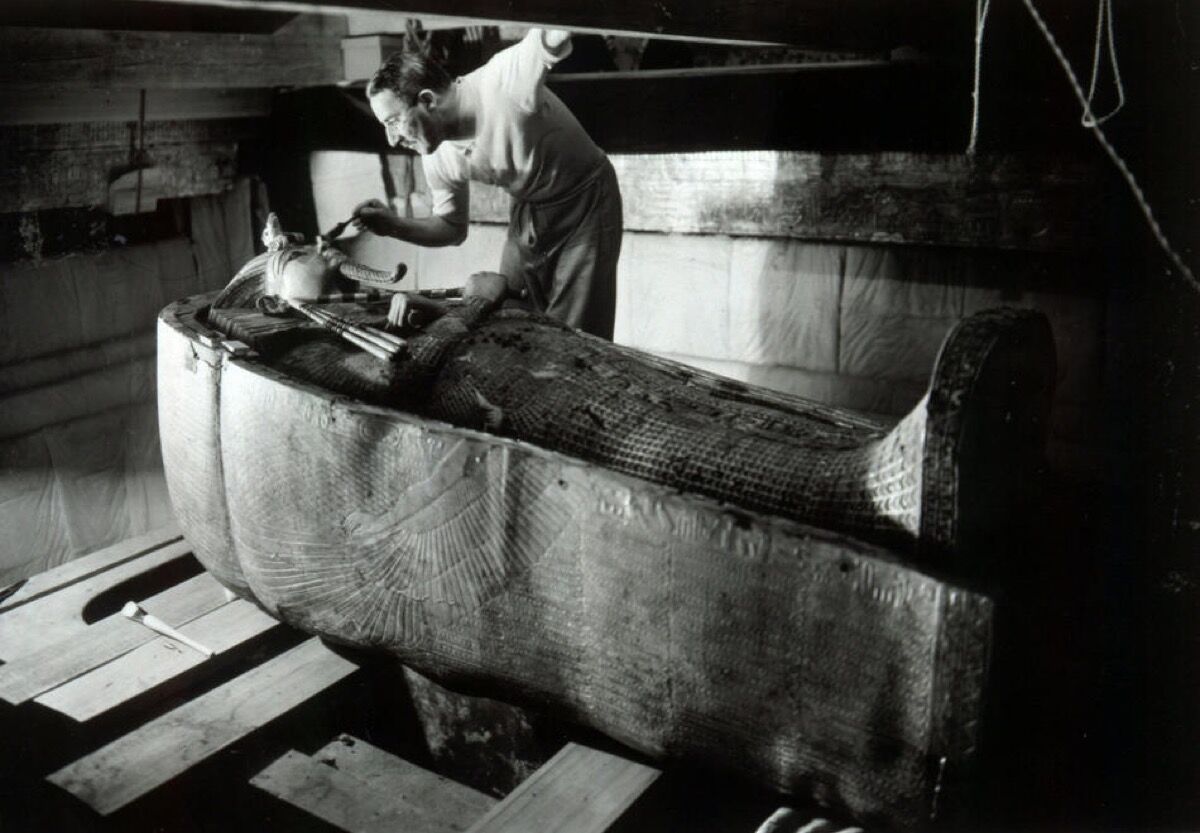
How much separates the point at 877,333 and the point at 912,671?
2.14 m

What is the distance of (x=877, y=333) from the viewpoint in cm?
351

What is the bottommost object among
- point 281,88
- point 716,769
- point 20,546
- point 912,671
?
point 20,546

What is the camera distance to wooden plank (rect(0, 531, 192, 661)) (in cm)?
263

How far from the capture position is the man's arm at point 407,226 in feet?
9.75

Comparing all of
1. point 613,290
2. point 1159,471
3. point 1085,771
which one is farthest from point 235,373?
point 1159,471

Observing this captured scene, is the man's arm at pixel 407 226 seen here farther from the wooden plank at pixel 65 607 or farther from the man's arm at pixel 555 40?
the wooden plank at pixel 65 607

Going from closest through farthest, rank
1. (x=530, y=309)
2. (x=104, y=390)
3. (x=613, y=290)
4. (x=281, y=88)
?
(x=530, y=309) < (x=613, y=290) < (x=104, y=390) < (x=281, y=88)

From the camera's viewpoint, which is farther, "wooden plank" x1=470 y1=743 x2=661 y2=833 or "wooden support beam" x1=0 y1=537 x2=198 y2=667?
"wooden support beam" x1=0 y1=537 x2=198 y2=667

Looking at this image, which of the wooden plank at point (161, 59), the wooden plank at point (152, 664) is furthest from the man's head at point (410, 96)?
the wooden plank at point (161, 59)

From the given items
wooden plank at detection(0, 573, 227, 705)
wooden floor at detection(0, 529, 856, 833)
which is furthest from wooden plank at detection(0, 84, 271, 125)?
wooden plank at detection(0, 573, 227, 705)

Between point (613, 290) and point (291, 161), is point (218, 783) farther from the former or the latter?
point (291, 161)

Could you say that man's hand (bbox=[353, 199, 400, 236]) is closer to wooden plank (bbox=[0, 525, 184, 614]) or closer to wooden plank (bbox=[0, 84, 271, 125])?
wooden plank (bbox=[0, 525, 184, 614])

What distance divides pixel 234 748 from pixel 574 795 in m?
0.81

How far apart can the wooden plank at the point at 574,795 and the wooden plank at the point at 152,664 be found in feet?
3.52
